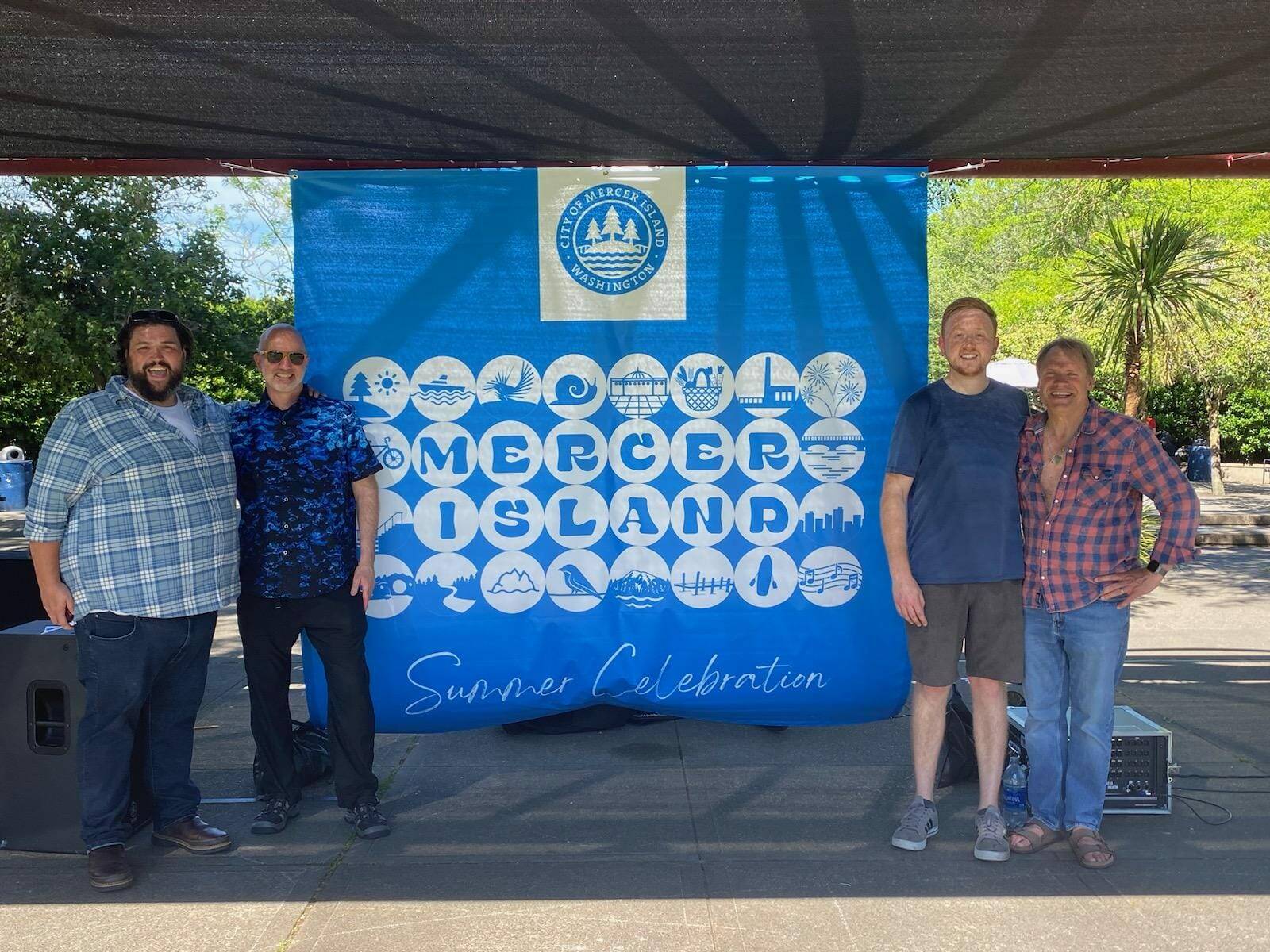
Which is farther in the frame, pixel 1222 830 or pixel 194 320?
pixel 194 320

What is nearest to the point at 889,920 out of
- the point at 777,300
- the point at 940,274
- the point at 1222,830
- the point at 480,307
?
the point at 1222,830

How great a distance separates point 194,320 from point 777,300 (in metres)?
12.3

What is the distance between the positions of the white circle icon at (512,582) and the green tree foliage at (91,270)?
412 inches

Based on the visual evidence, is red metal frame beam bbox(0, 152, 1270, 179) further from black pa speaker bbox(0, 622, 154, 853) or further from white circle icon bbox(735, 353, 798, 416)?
black pa speaker bbox(0, 622, 154, 853)

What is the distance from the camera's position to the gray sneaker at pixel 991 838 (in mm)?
3758

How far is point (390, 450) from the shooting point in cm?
468

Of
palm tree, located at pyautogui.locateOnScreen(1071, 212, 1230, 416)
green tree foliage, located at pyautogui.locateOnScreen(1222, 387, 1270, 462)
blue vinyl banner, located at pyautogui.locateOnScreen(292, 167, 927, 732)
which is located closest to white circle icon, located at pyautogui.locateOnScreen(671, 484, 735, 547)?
blue vinyl banner, located at pyautogui.locateOnScreen(292, 167, 927, 732)

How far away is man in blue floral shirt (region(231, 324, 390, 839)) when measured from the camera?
13.1 ft

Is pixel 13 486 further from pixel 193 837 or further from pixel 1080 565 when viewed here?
pixel 1080 565

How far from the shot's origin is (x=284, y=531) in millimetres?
3977

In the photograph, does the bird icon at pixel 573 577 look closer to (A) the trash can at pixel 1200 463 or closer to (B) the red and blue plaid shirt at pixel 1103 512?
(B) the red and blue plaid shirt at pixel 1103 512

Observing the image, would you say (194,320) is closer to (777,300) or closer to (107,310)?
(107,310)

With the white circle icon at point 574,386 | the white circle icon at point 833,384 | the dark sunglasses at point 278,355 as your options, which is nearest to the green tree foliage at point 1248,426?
the white circle icon at point 833,384

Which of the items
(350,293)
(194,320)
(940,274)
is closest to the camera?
(350,293)
